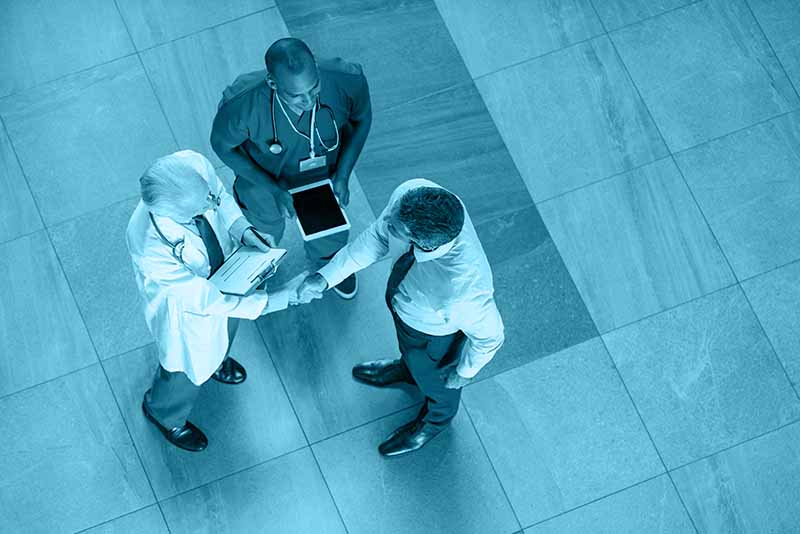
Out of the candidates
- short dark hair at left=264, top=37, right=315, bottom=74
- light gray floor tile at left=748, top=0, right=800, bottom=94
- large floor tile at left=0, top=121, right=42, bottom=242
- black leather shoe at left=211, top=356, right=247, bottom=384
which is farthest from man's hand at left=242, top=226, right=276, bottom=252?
light gray floor tile at left=748, top=0, right=800, bottom=94

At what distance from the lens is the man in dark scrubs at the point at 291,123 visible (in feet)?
7.39

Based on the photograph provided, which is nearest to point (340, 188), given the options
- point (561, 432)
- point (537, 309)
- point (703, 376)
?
point (537, 309)

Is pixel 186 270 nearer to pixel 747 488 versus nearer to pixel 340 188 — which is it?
pixel 340 188

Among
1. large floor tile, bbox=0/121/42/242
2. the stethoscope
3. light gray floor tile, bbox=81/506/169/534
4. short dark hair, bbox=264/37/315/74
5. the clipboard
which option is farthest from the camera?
large floor tile, bbox=0/121/42/242

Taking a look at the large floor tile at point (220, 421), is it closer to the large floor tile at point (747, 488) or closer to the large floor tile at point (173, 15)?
the large floor tile at point (173, 15)

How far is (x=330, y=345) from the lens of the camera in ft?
11.1

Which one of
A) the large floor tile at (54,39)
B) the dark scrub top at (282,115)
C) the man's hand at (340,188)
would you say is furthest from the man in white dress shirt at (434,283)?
the large floor tile at (54,39)

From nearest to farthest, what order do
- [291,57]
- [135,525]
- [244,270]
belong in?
[291,57], [244,270], [135,525]

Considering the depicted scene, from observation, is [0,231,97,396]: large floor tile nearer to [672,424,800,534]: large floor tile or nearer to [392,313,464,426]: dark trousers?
[392,313,464,426]: dark trousers

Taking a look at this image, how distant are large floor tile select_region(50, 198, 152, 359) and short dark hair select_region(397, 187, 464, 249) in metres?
1.76

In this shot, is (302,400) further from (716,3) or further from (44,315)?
(716,3)

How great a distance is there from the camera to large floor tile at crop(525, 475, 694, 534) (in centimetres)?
320

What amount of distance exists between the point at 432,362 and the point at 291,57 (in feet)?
3.90

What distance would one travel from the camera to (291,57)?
2203 millimetres
